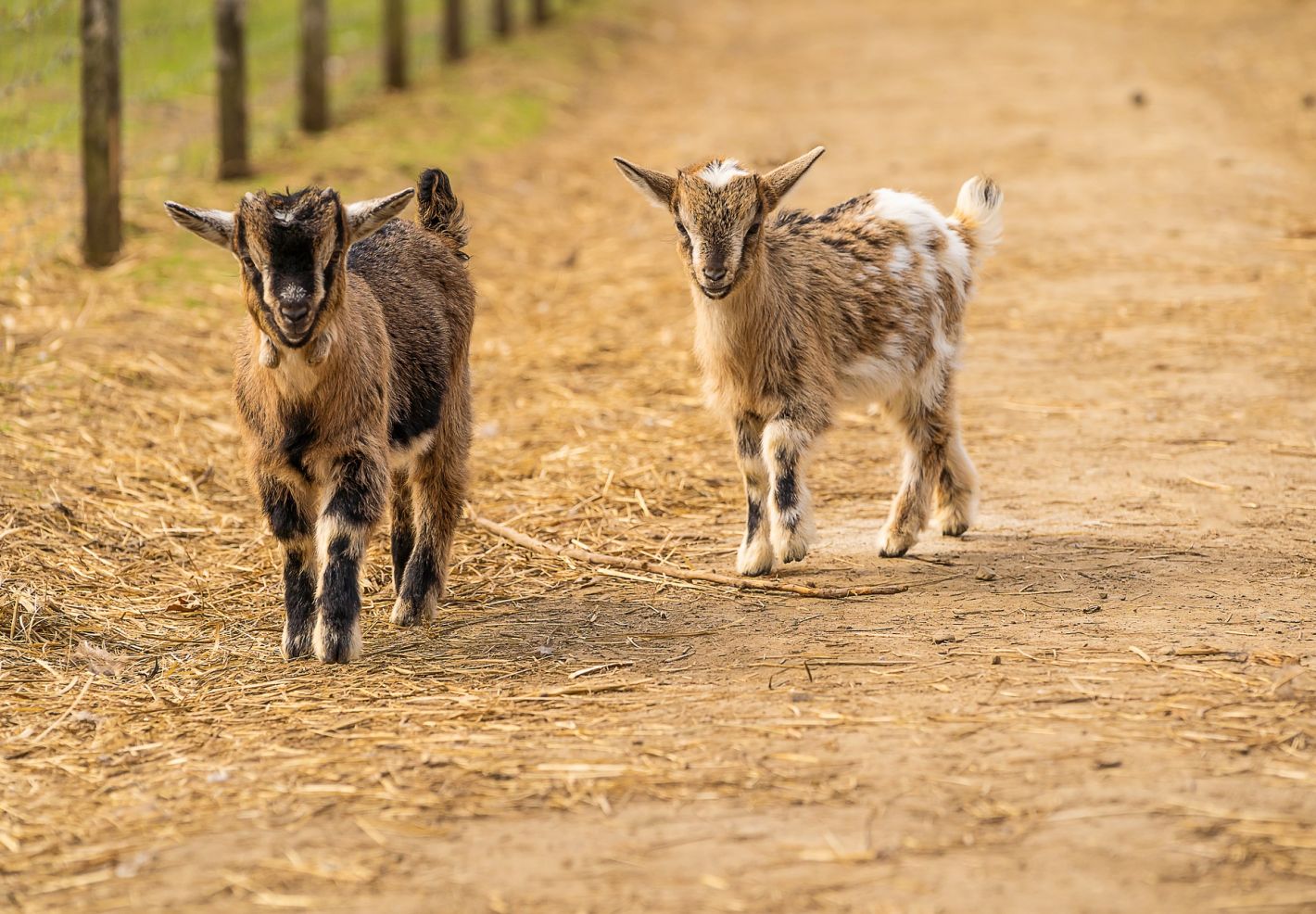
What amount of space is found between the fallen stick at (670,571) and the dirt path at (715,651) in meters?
0.09

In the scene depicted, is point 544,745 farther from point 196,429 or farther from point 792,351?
point 196,429

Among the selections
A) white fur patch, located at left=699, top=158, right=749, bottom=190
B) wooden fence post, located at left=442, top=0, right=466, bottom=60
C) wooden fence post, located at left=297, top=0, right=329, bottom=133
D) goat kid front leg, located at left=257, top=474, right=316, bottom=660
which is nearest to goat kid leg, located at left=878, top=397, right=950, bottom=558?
white fur patch, located at left=699, top=158, right=749, bottom=190

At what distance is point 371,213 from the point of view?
555 cm

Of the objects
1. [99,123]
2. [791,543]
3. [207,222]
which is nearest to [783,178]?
[791,543]

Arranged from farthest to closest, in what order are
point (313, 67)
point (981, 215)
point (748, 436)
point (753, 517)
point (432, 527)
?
point (313, 67) < point (981, 215) < point (748, 436) < point (753, 517) < point (432, 527)

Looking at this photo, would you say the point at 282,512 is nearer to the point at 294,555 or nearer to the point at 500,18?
the point at 294,555

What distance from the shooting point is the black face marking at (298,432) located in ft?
18.1

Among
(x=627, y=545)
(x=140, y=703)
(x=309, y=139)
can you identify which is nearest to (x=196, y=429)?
(x=627, y=545)

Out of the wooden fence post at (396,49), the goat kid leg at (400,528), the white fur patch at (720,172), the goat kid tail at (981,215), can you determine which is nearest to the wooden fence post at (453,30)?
the wooden fence post at (396,49)

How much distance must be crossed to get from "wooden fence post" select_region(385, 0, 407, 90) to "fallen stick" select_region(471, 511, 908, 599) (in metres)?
11.5

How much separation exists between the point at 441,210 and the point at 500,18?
1617cm

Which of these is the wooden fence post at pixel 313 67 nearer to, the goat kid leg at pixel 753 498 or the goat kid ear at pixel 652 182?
the goat kid ear at pixel 652 182

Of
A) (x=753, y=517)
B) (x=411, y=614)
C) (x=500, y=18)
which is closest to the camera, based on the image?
(x=411, y=614)

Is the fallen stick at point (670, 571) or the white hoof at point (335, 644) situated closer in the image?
the white hoof at point (335, 644)
